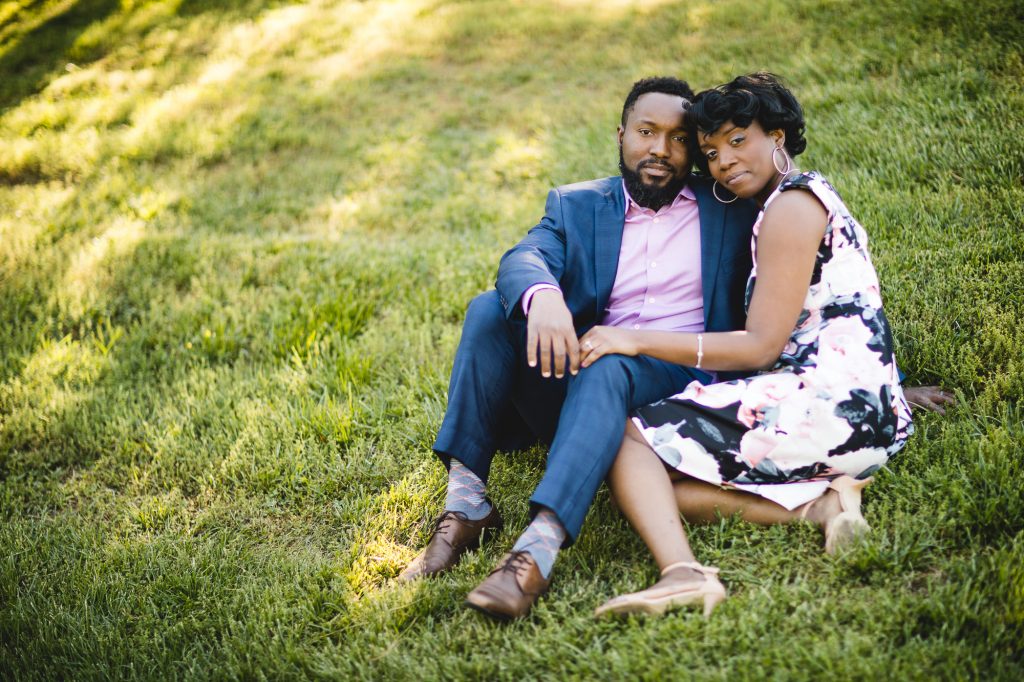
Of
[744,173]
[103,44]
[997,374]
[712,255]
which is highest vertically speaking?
[103,44]

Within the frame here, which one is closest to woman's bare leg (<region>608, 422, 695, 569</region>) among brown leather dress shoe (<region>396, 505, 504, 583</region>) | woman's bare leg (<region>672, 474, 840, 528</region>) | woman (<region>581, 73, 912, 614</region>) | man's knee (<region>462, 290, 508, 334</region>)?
woman (<region>581, 73, 912, 614</region>)

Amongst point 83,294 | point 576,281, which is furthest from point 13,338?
point 576,281

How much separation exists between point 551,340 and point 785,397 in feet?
3.21

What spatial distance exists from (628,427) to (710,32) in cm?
676

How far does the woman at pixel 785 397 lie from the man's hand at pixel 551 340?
Answer: 7 centimetres

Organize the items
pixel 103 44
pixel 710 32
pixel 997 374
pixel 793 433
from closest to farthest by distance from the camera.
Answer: pixel 793 433 → pixel 997 374 → pixel 710 32 → pixel 103 44

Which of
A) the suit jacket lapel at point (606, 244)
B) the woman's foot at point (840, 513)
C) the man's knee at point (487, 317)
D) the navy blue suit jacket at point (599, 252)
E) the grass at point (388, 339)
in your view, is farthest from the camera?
the suit jacket lapel at point (606, 244)

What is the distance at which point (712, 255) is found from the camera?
130 inches

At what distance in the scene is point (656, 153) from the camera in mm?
3451

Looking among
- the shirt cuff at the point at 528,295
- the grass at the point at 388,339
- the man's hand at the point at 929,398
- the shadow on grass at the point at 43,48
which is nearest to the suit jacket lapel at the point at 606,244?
the shirt cuff at the point at 528,295

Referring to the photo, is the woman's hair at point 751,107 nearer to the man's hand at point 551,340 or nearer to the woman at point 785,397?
the woman at point 785,397

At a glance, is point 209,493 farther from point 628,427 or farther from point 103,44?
point 103,44

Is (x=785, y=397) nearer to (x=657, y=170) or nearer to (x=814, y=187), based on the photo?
(x=814, y=187)

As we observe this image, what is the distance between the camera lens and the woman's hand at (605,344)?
2871 mm
